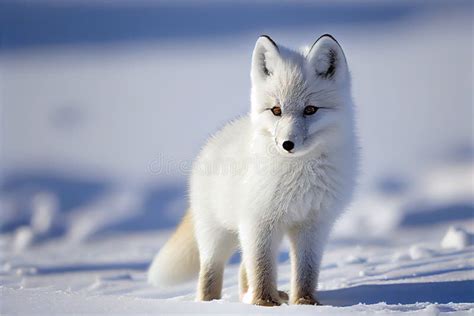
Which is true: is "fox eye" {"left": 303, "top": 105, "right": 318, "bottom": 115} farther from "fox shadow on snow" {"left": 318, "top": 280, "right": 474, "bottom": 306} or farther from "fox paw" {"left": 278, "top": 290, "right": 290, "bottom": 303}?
"fox paw" {"left": 278, "top": 290, "right": 290, "bottom": 303}

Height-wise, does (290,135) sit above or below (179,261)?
above

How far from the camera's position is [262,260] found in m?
2.82

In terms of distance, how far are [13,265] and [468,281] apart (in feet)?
10.00

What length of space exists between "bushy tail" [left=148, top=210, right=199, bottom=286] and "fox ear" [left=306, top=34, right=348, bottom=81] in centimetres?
123

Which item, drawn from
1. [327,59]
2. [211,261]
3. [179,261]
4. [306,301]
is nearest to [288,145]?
[327,59]

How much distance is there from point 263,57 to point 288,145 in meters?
0.51

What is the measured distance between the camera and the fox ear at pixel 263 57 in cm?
279

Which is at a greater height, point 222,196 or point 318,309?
point 222,196

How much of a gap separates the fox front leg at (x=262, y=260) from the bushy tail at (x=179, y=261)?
0.77 meters

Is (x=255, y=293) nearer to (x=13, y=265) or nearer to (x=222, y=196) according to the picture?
(x=222, y=196)

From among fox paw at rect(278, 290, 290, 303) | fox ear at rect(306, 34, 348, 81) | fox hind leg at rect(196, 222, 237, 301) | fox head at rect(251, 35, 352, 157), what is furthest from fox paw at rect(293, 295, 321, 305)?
fox ear at rect(306, 34, 348, 81)

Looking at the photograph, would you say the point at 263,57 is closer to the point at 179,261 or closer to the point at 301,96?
the point at 301,96

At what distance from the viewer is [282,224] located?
9.29 ft

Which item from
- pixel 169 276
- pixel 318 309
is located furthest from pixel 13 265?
pixel 318 309
